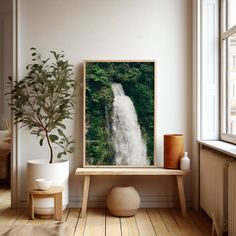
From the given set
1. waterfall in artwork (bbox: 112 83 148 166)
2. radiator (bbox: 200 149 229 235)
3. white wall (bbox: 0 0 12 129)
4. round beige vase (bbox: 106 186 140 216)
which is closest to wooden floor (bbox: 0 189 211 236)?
round beige vase (bbox: 106 186 140 216)

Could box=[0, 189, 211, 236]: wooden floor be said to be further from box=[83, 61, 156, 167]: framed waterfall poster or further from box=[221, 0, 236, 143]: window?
box=[221, 0, 236, 143]: window

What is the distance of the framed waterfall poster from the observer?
13.7 feet

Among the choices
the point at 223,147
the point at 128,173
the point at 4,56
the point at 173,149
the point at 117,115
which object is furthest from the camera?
the point at 4,56

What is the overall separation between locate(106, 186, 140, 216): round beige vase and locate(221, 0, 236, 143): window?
42.6 inches

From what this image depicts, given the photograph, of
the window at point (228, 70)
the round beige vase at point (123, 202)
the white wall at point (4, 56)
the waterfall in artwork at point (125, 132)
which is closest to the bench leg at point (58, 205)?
the round beige vase at point (123, 202)

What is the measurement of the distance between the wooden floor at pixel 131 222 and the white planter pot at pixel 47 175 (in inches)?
5.3

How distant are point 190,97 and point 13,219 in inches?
86.6

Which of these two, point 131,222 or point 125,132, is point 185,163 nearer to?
point 125,132

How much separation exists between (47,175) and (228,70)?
6.81ft

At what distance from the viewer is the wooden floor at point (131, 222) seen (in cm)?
343

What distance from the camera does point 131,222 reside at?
372 cm

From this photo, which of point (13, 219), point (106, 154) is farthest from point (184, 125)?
point (13, 219)

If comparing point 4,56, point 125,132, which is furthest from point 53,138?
point 4,56

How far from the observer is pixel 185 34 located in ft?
14.0
